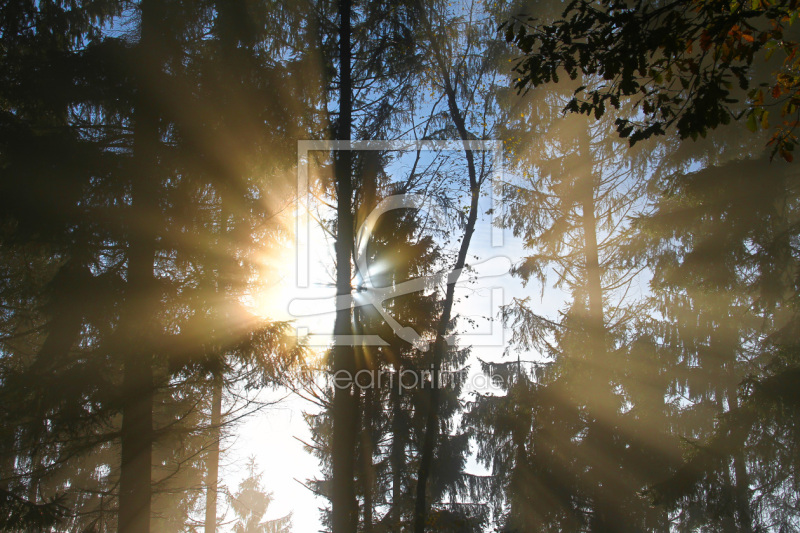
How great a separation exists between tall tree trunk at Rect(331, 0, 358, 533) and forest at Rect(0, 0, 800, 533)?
0.14 ft

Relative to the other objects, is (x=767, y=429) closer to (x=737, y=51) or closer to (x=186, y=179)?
(x=737, y=51)

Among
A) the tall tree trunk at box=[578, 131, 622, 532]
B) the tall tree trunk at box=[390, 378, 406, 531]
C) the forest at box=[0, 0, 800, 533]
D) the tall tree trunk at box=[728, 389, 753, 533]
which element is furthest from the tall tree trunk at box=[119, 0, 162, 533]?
the tall tree trunk at box=[728, 389, 753, 533]

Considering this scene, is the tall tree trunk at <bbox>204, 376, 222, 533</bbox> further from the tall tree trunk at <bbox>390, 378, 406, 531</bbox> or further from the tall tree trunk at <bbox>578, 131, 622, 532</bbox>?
the tall tree trunk at <bbox>578, 131, 622, 532</bbox>

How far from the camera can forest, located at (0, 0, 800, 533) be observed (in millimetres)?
6555

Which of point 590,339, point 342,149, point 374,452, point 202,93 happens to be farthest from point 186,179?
point 374,452

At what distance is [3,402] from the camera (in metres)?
5.91

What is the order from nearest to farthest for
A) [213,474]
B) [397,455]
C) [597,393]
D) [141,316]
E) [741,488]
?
1. [141,316]
2. [741,488]
3. [597,393]
4. [397,455]
5. [213,474]

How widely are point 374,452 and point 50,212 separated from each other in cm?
1006

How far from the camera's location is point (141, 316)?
6699 millimetres

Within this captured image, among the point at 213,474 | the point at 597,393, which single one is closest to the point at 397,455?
the point at 213,474

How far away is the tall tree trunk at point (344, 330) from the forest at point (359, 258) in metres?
0.04

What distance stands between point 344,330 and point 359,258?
9.76 ft

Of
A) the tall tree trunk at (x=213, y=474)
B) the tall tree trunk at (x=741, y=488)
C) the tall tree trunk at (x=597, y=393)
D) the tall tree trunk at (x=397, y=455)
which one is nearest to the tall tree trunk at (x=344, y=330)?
the tall tree trunk at (x=597, y=393)

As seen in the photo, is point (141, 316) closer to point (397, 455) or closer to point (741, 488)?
point (397, 455)
